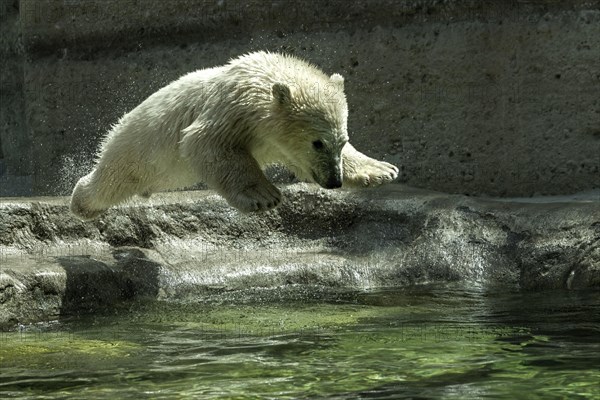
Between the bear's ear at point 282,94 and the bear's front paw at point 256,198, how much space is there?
454mm

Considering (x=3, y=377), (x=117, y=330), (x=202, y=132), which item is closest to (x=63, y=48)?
(x=202, y=132)

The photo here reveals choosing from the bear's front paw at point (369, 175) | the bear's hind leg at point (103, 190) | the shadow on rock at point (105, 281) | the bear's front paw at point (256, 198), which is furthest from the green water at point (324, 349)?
the bear's hind leg at point (103, 190)

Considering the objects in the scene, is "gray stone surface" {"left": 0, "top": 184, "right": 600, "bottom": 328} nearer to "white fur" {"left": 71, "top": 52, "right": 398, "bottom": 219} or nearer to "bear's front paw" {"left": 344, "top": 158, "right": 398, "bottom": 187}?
"white fur" {"left": 71, "top": 52, "right": 398, "bottom": 219}

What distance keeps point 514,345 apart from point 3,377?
1.93 m

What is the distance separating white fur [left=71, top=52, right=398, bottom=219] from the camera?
17.1 ft

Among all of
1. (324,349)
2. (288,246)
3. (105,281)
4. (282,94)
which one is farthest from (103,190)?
(324,349)

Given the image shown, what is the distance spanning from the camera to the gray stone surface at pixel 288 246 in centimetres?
543

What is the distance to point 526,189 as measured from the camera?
7480 mm

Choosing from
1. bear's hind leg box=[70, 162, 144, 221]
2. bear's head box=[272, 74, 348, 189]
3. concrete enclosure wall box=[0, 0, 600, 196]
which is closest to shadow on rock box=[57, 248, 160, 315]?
bear's hind leg box=[70, 162, 144, 221]

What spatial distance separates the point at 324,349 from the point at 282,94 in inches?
64.6

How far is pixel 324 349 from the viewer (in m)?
4.02

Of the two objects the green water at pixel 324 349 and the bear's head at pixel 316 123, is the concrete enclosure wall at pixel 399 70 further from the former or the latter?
the bear's head at pixel 316 123

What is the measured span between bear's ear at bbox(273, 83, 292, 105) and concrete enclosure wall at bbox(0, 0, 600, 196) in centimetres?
267

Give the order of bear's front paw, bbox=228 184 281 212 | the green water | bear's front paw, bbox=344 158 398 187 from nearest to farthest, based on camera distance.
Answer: the green water, bear's front paw, bbox=228 184 281 212, bear's front paw, bbox=344 158 398 187
